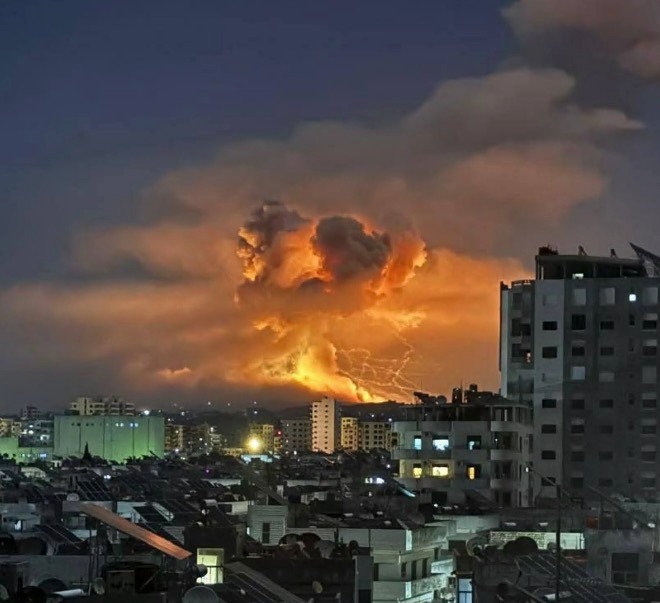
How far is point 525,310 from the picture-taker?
223 feet

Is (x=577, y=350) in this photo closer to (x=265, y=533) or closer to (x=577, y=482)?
(x=577, y=482)

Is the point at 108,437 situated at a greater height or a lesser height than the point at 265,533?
lesser

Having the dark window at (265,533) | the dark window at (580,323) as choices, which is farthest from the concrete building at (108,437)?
the dark window at (265,533)

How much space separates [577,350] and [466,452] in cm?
961

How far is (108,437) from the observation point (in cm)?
15462

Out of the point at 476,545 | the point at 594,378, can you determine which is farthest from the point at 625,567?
the point at 594,378

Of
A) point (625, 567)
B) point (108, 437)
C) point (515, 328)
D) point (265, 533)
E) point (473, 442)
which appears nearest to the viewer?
point (625, 567)

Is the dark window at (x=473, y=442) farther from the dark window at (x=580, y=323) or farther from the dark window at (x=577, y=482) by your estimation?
the dark window at (x=580, y=323)

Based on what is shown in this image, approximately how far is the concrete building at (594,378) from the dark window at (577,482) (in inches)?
3.0

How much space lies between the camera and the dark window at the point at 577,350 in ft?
217

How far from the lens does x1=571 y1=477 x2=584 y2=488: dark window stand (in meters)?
64.0

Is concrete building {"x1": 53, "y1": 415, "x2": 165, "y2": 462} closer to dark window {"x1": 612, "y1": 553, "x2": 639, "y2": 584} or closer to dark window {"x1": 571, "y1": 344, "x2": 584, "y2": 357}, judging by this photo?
dark window {"x1": 571, "y1": 344, "x2": 584, "y2": 357}

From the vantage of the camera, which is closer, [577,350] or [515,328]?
[577,350]

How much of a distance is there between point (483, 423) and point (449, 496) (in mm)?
3574
